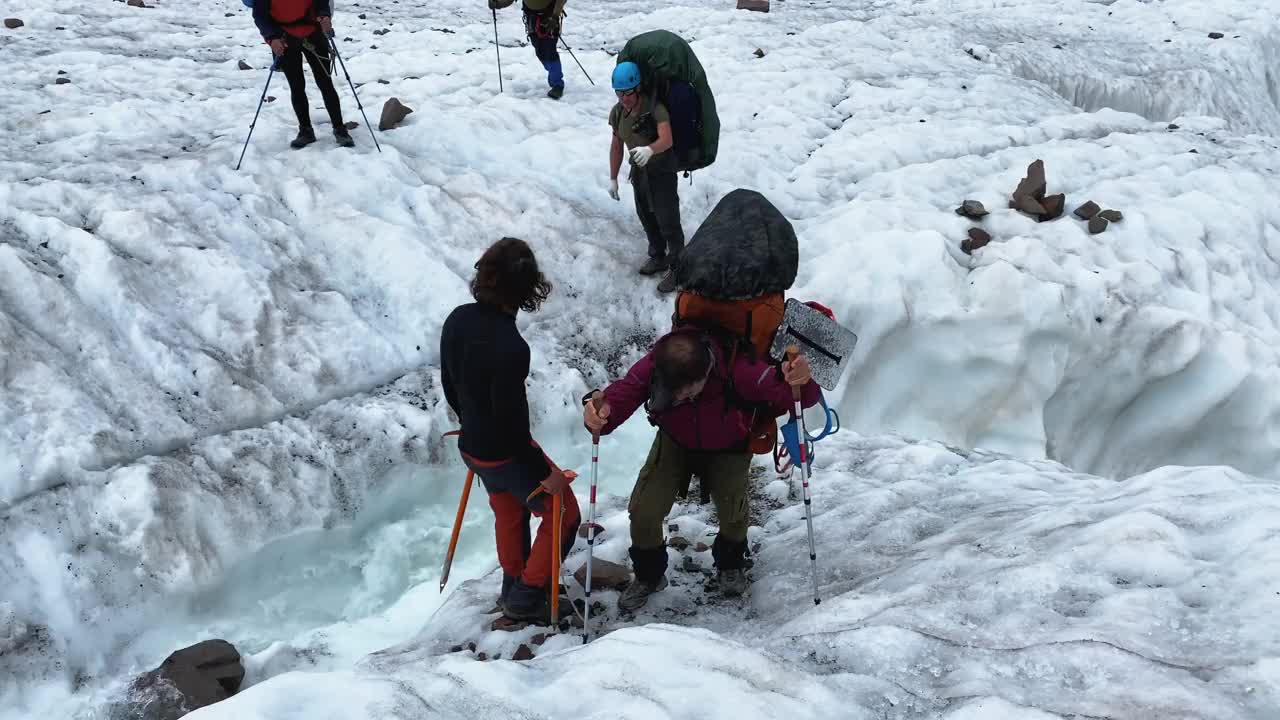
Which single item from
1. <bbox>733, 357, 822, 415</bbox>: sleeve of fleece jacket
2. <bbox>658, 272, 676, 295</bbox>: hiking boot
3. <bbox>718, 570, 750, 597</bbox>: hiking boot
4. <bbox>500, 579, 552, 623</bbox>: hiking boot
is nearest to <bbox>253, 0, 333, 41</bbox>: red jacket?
<bbox>658, 272, 676, 295</bbox>: hiking boot

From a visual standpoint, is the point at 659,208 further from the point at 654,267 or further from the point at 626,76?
the point at 626,76

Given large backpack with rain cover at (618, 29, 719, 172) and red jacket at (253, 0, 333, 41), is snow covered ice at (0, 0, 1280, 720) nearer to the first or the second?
red jacket at (253, 0, 333, 41)

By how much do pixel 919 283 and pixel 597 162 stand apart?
3.50 metres

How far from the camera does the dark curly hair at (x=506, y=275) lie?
346cm

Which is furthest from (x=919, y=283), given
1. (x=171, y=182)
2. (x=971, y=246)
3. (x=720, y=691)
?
(x=171, y=182)

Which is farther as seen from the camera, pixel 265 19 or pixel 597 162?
pixel 597 162

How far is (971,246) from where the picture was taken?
753cm

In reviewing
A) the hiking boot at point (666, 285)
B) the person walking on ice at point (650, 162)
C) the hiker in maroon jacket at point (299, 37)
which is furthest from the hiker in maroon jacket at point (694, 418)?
the hiker in maroon jacket at point (299, 37)

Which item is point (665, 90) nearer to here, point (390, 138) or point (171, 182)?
point (390, 138)

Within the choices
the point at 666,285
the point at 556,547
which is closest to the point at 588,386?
the point at 666,285

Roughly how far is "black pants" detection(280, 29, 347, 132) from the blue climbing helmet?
3052 mm

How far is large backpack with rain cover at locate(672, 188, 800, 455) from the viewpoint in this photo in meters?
3.66

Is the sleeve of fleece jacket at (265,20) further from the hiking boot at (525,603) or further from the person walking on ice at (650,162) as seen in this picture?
the hiking boot at (525,603)

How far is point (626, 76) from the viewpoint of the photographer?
5.62 meters
